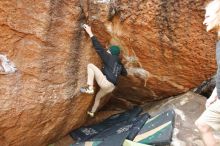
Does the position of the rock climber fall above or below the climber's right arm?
below

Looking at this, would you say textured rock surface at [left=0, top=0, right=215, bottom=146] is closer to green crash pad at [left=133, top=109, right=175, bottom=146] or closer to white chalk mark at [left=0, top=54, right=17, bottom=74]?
white chalk mark at [left=0, top=54, right=17, bottom=74]

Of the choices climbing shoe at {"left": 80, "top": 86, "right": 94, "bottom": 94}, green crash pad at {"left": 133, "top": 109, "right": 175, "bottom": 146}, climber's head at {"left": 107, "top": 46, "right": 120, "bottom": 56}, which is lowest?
green crash pad at {"left": 133, "top": 109, "right": 175, "bottom": 146}

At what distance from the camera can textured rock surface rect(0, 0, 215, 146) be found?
5016mm

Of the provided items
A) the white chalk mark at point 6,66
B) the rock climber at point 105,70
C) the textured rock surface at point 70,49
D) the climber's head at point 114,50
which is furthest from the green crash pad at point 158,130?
the white chalk mark at point 6,66

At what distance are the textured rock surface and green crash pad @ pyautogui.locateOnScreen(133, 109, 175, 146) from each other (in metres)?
0.75

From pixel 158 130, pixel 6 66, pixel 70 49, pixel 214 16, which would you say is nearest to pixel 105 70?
pixel 70 49

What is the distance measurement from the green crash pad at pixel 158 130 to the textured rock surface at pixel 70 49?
2.45ft

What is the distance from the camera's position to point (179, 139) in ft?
16.8

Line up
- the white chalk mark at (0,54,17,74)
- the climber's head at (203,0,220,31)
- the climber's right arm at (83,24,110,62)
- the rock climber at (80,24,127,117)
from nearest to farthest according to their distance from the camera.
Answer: the climber's head at (203,0,220,31) < the white chalk mark at (0,54,17,74) < the climber's right arm at (83,24,110,62) < the rock climber at (80,24,127,117)

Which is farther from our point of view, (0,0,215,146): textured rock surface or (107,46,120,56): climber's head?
(107,46,120,56): climber's head

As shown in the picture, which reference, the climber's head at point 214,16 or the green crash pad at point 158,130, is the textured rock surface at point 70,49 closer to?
the green crash pad at point 158,130

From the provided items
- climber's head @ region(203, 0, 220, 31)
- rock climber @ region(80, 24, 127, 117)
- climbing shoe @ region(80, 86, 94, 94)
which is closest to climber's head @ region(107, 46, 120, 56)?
rock climber @ region(80, 24, 127, 117)

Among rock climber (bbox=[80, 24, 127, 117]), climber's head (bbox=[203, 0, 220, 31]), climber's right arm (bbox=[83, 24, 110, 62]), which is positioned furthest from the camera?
rock climber (bbox=[80, 24, 127, 117])

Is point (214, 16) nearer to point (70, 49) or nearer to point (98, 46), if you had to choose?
point (98, 46)
